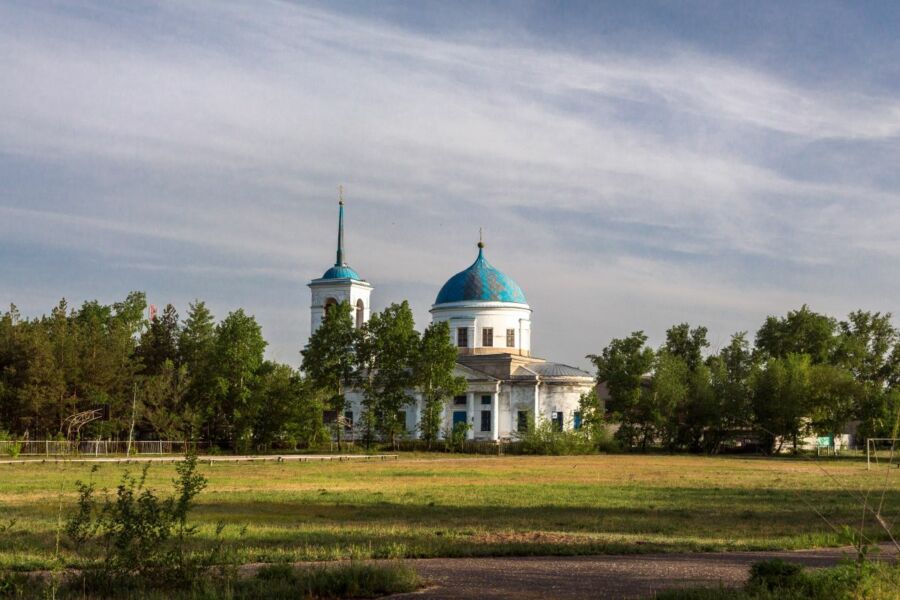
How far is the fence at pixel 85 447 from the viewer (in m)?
64.1

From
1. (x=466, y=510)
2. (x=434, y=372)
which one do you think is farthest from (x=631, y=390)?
(x=466, y=510)

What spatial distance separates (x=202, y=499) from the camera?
1299 inches

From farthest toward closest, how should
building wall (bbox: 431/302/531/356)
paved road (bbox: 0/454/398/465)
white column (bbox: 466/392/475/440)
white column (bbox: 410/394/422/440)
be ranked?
building wall (bbox: 431/302/531/356), white column (bbox: 466/392/475/440), white column (bbox: 410/394/422/440), paved road (bbox: 0/454/398/465)

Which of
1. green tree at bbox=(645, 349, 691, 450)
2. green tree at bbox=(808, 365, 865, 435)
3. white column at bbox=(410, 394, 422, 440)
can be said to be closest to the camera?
green tree at bbox=(808, 365, 865, 435)

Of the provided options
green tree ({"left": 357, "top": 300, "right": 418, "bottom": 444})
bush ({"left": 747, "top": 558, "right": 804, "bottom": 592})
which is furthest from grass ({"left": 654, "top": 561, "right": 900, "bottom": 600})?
green tree ({"left": 357, "top": 300, "right": 418, "bottom": 444})

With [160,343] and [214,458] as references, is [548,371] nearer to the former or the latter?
[160,343]

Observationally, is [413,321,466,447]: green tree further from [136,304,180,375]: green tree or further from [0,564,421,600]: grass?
[0,564,421,600]: grass

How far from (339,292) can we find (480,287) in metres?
12.6

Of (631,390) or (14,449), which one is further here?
(631,390)

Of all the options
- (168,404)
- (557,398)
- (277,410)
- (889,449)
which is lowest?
(889,449)

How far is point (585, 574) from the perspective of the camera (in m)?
16.2

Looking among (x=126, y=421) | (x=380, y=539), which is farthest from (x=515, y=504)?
(x=126, y=421)

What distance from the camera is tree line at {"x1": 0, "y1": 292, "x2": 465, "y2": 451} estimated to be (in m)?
72.6

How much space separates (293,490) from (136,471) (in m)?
13.9
